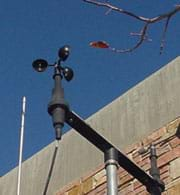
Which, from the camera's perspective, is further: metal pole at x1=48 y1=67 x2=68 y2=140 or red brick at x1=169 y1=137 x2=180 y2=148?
Result: red brick at x1=169 y1=137 x2=180 y2=148

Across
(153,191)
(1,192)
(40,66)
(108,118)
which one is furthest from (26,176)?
(40,66)

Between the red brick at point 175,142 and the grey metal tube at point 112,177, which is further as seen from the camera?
the red brick at point 175,142

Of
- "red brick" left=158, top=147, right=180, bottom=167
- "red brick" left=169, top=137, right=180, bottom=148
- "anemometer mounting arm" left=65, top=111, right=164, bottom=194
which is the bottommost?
"anemometer mounting arm" left=65, top=111, right=164, bottom=194

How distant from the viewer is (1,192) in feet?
23.9

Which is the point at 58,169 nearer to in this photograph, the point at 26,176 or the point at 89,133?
the point at 26,176

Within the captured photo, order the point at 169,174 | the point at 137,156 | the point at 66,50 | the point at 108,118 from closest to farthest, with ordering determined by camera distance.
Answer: the point at 66,50, the point at 169,174, the point at 137,156, the point at 108,118

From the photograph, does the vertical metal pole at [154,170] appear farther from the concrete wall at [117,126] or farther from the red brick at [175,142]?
the concrete wall at [117,126]

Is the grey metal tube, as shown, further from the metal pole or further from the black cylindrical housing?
the metal pole

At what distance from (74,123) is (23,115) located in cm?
151

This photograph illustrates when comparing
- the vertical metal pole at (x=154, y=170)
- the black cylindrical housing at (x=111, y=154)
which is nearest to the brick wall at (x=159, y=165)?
the vertical metal pole at (x=154, y=170)

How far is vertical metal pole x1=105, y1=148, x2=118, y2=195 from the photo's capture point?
405cm

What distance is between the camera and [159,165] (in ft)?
18.6

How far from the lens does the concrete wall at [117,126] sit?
5.95 meters

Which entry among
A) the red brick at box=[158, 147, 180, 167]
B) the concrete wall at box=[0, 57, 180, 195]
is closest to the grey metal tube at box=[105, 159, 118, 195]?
the red brick at box=[158, 147, 180, 167]
